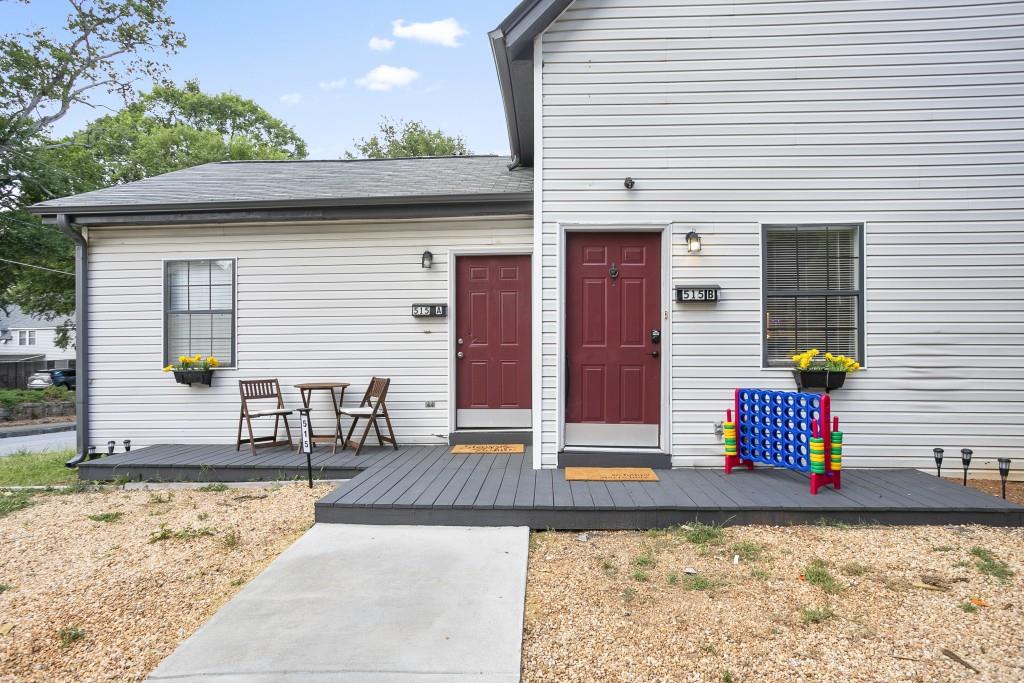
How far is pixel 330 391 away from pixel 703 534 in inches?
164

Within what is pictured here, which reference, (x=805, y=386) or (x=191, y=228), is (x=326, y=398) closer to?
(x=191, y=228)

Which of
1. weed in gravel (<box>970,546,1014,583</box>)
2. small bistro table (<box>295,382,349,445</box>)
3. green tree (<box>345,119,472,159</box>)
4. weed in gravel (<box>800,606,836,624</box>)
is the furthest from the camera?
green tree (<box>345,119,472,159</box>)

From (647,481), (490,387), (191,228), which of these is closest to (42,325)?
(191,228)

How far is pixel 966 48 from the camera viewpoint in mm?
4820

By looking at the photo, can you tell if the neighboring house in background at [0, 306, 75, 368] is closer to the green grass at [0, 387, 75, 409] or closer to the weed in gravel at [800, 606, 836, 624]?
the green grass at [0, 387, 75, 409]

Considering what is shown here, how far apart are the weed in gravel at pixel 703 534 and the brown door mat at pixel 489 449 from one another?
2128 mm

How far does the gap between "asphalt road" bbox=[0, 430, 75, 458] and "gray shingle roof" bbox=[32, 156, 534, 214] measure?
543cm

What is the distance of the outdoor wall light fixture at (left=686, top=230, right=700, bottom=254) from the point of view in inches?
190

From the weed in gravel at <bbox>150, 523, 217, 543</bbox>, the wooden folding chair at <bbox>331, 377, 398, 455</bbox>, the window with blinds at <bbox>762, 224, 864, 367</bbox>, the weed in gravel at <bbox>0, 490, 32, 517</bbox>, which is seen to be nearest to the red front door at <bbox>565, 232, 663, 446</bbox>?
the window with blinds at <bbox>762, 224, 864, 367</bbox>

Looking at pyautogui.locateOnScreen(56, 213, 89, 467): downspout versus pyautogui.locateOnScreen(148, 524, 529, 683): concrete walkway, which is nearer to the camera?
pyautogui.locateOnScreen(148, 524, 529, 683): concrete walkway

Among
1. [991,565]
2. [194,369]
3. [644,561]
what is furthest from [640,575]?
[194,369]

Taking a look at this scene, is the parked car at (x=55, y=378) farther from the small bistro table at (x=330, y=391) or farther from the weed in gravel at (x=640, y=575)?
the weed in gravel at (x=640, y=575)

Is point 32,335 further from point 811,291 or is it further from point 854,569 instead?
point 854,569

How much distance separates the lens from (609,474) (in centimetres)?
463
